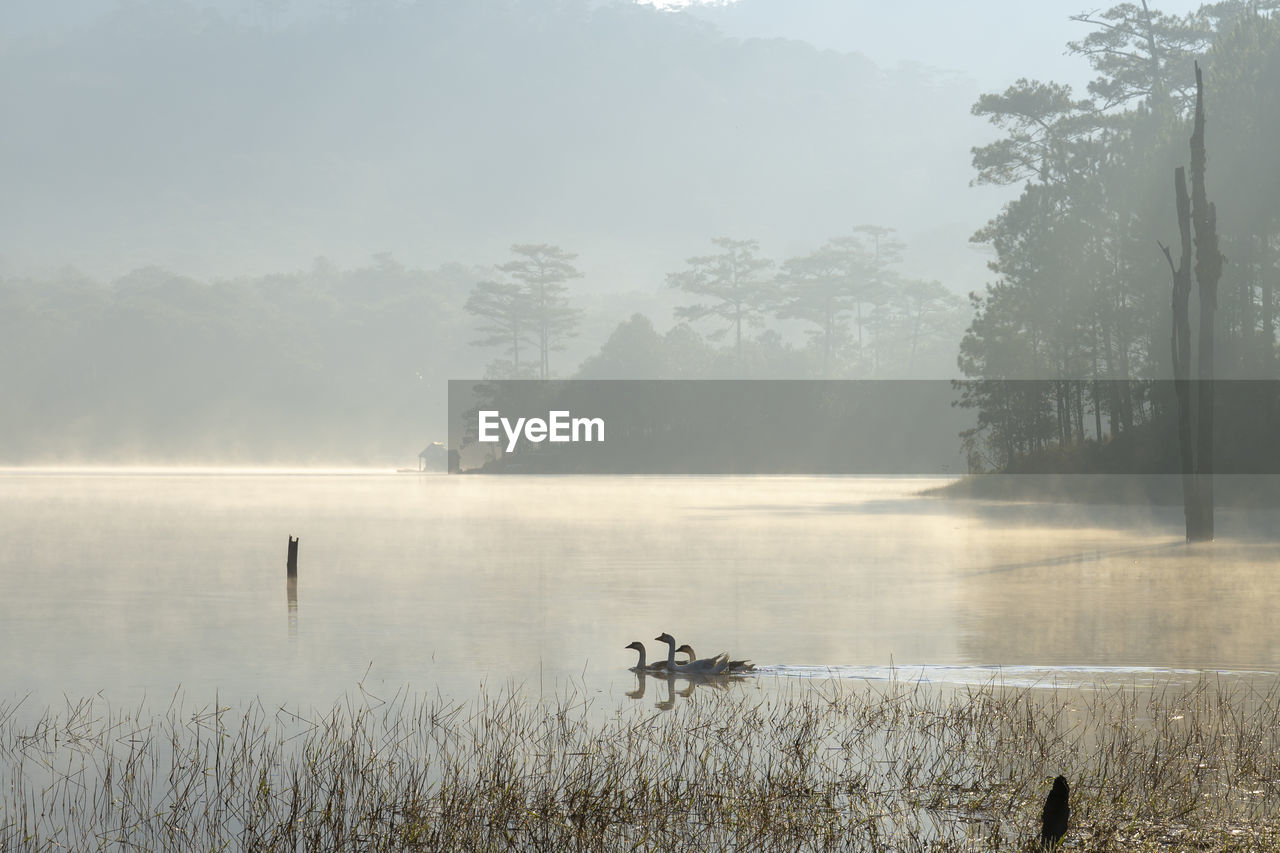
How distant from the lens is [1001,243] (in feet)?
195

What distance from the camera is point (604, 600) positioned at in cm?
2139

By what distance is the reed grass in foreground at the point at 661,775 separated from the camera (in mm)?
7781

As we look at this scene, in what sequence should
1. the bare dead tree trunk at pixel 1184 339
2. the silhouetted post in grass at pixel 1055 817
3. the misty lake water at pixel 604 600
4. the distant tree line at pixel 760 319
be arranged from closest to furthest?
Answer: 1. the silhouetted post in grass at pixel 1055 817
2. the misty lake water at pixel 604 600
3. the bare dead tree trunk at pixel 1184 339
4. the distant tree line at pixel 760 319

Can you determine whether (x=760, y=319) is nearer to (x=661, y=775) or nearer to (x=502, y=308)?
(x=502, y=308)

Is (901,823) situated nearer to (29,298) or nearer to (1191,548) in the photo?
(1191,548)

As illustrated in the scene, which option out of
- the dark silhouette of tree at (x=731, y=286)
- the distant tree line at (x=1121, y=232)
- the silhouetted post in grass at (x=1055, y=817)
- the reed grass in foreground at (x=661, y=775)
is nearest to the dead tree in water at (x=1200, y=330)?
the distant tree line at (x=1121, y=232)

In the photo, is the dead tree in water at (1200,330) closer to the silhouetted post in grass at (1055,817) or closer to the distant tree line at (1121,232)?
the distant tree line at (1121,232)

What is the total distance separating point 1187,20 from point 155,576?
4974 cm
